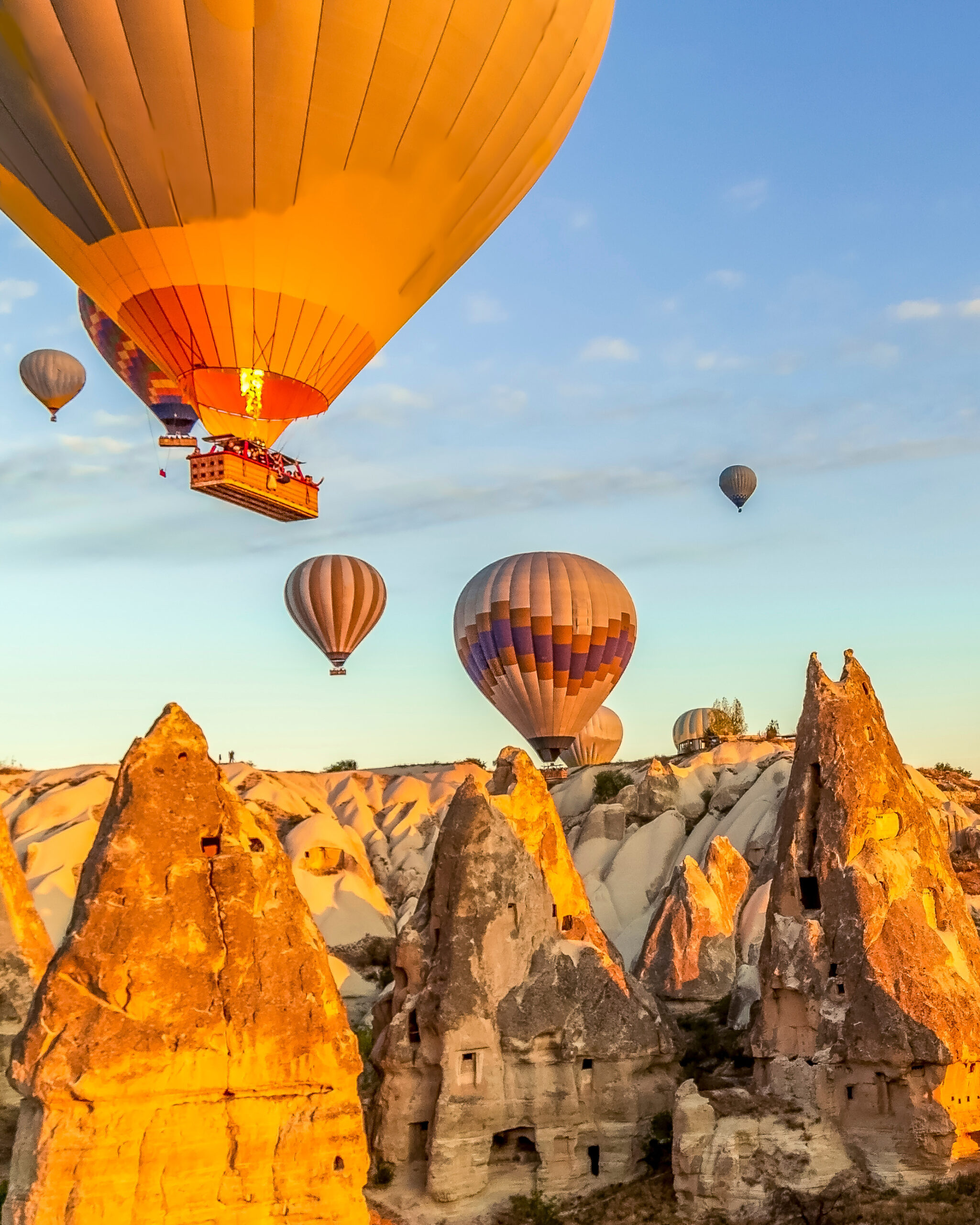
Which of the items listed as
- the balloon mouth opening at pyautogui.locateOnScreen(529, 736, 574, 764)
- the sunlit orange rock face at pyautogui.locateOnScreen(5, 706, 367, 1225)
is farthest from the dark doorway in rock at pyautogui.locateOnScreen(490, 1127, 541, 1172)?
the balloon mouth opening at pyautogui.locateOnScreen(529, 736, 574, 764)

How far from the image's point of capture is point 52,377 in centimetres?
4831

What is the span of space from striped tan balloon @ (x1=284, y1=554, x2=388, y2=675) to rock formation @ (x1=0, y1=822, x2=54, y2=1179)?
103 feet

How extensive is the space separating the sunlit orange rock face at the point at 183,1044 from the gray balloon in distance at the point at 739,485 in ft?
147

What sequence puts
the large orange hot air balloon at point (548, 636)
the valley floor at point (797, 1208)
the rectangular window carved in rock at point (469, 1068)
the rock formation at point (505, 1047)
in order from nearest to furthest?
the valley floor at point (797, 1208)
the rock formation at point (505, 1047)
the rectangular window carved in rock at point (469, 1068)
the large orange hot air balloon at point (548, 636)

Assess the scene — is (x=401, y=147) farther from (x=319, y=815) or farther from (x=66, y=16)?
(x=319, y=815)

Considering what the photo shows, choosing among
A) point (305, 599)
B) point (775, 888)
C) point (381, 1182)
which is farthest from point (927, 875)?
point (305, 599)

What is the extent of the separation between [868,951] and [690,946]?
1356 cm

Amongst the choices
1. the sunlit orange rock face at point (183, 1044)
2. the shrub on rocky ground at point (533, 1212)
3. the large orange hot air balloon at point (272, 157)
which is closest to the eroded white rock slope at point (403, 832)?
the shrub on rocky ground at point (533, 1212)

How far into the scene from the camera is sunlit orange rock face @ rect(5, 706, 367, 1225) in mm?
12820

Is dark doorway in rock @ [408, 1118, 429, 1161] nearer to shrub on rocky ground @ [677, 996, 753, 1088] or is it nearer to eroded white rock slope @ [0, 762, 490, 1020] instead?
shrub on rocky ground @ [677, 996, 753, 1088]

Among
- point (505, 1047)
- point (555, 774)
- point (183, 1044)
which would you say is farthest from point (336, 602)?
point (183, 1044)

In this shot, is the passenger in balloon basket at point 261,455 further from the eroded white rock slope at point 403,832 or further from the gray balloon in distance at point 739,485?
the gray balloon in distance at point 739,485

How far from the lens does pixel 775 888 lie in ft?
68.4

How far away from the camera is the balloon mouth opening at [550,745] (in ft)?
158
